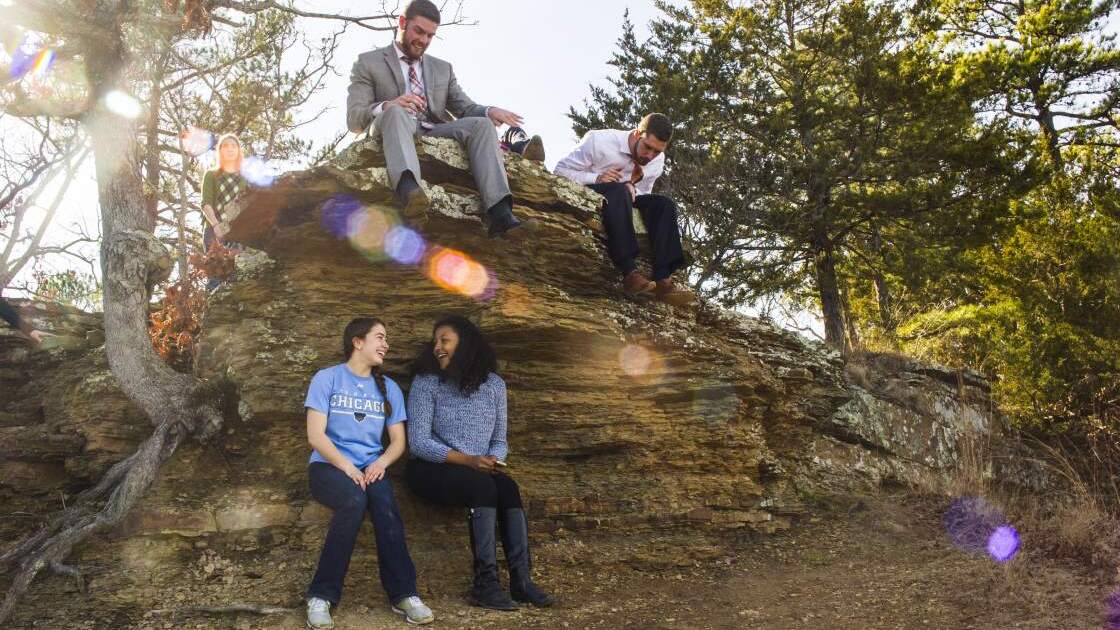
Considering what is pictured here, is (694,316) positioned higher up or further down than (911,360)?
higher up

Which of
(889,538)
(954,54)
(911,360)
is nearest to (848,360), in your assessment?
(911,360)

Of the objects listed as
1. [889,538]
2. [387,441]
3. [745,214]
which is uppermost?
[745,214]

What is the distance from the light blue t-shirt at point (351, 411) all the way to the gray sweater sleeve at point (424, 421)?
0.15m

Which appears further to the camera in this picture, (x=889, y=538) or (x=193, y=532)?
(x=889, y=538)

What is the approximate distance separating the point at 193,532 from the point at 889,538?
226 inches

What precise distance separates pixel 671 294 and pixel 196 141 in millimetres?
8534

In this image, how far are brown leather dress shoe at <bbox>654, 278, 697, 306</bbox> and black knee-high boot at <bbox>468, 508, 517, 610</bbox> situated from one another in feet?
8.57

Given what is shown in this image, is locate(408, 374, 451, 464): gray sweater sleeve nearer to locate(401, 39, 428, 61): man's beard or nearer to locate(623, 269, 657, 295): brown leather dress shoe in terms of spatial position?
locate(623, 269, 657, 295): brown leather dress shoe

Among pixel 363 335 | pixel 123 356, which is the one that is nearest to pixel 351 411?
pixel 363 335

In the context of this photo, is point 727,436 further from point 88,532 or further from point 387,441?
point 88,532

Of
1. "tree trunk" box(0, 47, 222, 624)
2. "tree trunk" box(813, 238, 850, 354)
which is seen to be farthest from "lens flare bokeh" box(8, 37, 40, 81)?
"tree trunk" box(813, 238, 850, 354)

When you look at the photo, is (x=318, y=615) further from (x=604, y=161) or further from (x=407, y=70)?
(x=604, y=161)

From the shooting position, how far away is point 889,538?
646cm

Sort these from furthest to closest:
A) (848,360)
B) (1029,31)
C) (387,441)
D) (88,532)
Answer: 1. (1029,31)
2. (848,360)
3. (387,441)
4. (88,532)
